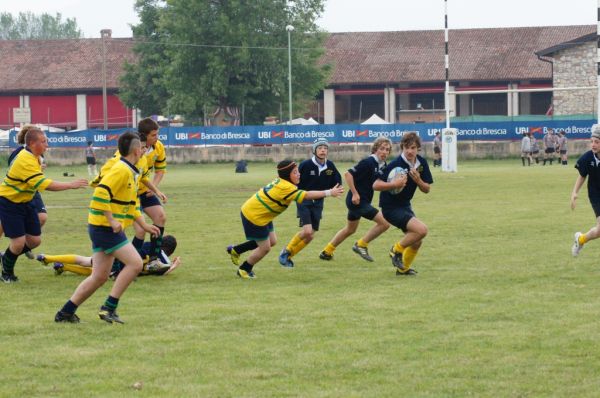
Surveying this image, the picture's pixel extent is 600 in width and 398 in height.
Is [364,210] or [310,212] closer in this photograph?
[364,210]

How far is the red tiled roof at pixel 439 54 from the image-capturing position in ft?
270

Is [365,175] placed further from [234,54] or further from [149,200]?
[234,54]

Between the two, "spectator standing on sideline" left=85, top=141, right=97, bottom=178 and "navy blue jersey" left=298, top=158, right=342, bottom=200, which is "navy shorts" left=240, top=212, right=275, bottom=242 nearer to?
"navy blue jersey" left=298, top=158, right=342, bottom=200

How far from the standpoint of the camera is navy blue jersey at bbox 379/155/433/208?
44.0ft

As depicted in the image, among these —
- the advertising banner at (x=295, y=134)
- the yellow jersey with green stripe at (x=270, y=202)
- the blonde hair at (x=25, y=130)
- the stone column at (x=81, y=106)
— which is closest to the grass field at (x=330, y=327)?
the yellow jersey with green stripe at (x=270, y=202)

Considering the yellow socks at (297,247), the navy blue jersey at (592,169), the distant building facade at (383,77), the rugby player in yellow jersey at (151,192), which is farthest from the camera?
the distant building facade at (383,77)

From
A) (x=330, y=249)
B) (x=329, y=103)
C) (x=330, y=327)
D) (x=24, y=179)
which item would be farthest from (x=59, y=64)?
(x=330, y=327)

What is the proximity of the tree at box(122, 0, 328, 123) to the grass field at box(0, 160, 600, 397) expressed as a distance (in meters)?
52.0

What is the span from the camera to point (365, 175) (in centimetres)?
1482

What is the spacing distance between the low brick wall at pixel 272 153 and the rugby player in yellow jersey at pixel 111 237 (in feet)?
144

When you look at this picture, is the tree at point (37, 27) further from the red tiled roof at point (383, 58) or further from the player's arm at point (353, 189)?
the player's arm at point (353, 189)

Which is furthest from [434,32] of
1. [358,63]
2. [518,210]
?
[518,210]

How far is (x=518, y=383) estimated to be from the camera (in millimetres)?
7621

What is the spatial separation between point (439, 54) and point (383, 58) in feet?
13.8
